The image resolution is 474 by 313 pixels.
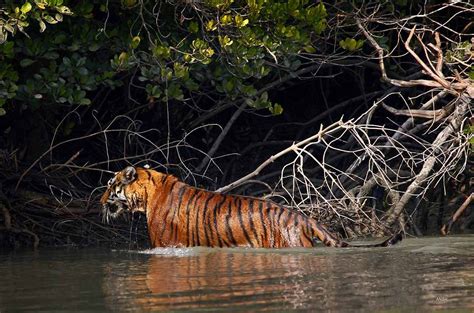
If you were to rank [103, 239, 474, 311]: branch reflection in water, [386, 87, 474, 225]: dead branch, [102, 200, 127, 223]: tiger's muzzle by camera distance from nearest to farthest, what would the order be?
[103, 239, 474, 311]: branch reflection in water, [102, 200, 127, 223]: tiger's muzzle, [386, 87, 474, 225]: dead branch

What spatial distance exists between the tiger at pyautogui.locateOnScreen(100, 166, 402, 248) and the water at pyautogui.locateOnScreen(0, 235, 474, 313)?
0.23m

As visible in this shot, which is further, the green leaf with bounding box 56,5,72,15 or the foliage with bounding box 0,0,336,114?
the foliage with bounding box 0,0,336,114

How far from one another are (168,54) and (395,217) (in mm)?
2952

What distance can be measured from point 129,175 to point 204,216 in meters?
0.97

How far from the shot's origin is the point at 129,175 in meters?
11.5

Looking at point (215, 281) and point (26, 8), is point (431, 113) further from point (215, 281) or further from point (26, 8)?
point (215, 281)

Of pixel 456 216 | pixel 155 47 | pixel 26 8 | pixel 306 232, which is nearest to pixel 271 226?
pixel 306 232

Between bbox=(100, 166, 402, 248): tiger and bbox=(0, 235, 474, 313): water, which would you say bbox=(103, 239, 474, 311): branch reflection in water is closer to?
bbox=(0, 235, 474, 313): water

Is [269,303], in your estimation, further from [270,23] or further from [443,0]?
[443,0]

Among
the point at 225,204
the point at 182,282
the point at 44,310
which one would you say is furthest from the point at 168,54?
the point at 44,310

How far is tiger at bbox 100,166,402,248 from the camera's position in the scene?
10.6 metres

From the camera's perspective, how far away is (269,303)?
709 centimetres

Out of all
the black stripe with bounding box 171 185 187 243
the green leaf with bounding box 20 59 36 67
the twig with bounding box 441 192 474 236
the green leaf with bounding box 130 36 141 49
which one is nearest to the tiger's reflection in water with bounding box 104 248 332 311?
the black stripe with bounding box 171 185 187 243

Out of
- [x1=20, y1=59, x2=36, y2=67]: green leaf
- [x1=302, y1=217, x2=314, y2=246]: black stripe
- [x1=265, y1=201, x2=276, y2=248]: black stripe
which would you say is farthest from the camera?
[x1=20, y1=59, x2=36, y2=67]: green leaf
